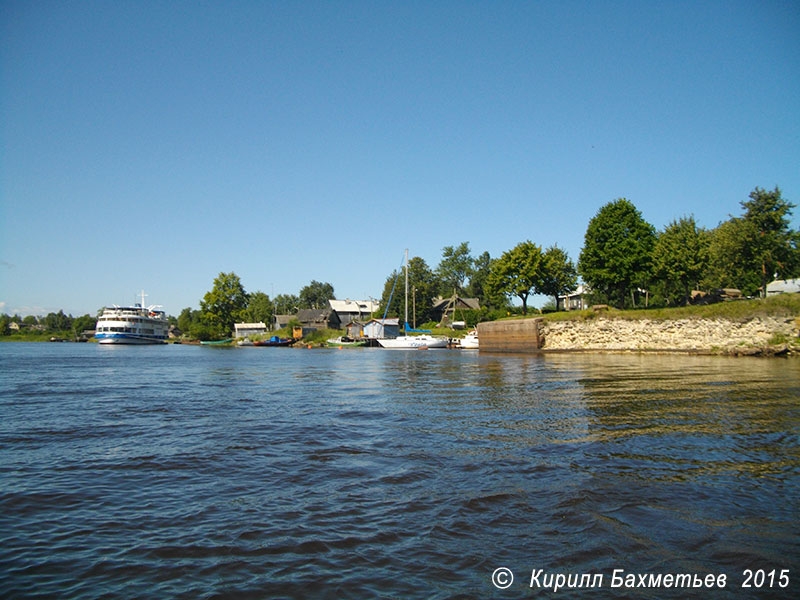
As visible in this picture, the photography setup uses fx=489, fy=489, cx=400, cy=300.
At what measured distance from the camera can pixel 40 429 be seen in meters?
9.55

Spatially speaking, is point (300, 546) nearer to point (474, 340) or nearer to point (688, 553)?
point (688, 553)

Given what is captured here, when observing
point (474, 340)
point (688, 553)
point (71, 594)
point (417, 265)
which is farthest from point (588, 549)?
point (417, 265)

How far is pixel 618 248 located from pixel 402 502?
4554 cm

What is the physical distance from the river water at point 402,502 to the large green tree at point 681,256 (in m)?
39.9

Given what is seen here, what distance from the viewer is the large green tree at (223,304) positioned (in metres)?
98.0

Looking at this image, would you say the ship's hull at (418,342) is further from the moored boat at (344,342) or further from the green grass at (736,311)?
the green grass at (736,311)

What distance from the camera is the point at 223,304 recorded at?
9925 centimetres

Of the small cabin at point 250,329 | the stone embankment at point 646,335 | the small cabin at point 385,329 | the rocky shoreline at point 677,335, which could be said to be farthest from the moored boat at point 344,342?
the small cabin at point 250,329

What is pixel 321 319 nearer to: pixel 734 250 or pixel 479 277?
pixel 479 277

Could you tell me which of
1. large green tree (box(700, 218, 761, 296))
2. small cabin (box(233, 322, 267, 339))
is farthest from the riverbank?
small cabin (box(233, 322, 267, 339))

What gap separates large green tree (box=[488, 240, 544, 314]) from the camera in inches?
2265

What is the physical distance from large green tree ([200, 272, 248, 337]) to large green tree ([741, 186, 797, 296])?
285 feet

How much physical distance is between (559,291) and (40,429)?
5729cm

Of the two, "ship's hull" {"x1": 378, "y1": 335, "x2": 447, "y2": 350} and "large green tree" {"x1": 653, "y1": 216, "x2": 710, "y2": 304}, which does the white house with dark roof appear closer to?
"ship's hull" {"x1": 378, "y1": 335, "x2": 447, "y2": 350}
